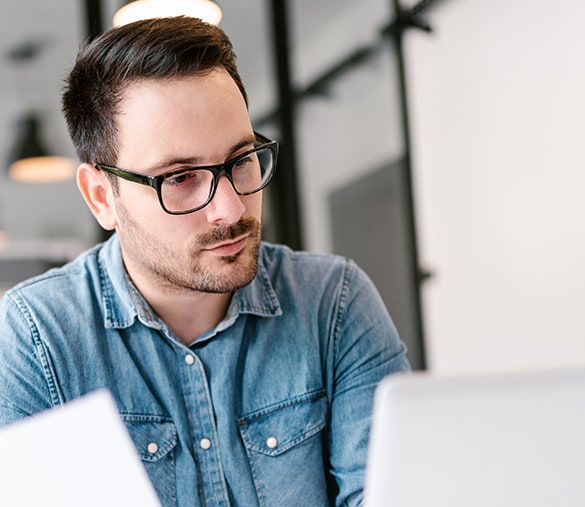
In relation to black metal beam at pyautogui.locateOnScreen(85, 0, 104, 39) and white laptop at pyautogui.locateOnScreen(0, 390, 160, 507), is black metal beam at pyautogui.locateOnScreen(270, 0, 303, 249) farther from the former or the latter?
white laptop at pyautogui.locateOnScreen(0, 390, 160, 507)

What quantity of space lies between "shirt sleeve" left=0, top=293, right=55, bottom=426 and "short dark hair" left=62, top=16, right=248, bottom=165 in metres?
0.31

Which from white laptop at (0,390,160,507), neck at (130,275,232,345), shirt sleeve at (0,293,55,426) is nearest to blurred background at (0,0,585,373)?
neck at (130,275,232,345)

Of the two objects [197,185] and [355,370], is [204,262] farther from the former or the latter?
[355,370]

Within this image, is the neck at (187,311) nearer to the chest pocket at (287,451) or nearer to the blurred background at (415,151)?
the chest pocket at (287,451)

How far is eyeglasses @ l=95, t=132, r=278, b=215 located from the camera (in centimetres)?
119

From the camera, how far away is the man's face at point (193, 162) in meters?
1.18

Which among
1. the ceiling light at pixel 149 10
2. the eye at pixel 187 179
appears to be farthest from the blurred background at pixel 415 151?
the eye at pixel 187 179

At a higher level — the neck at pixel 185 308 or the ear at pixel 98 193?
the ear at pixel 98 193

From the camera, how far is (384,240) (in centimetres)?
311

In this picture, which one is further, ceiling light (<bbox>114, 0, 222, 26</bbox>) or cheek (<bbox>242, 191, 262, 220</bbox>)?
ceiling light (<bbox>114, 0, 222, 26</bbox>)

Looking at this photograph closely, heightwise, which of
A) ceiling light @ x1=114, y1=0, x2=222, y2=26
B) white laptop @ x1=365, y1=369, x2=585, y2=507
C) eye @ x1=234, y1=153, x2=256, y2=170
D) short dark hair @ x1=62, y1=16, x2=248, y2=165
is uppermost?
ceiling light @ x1=114, y1=0, x2=222, y2=26

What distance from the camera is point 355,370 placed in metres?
1.29

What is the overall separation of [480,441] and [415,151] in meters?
2.58

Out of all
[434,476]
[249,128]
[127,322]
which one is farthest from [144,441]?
[434,476]
